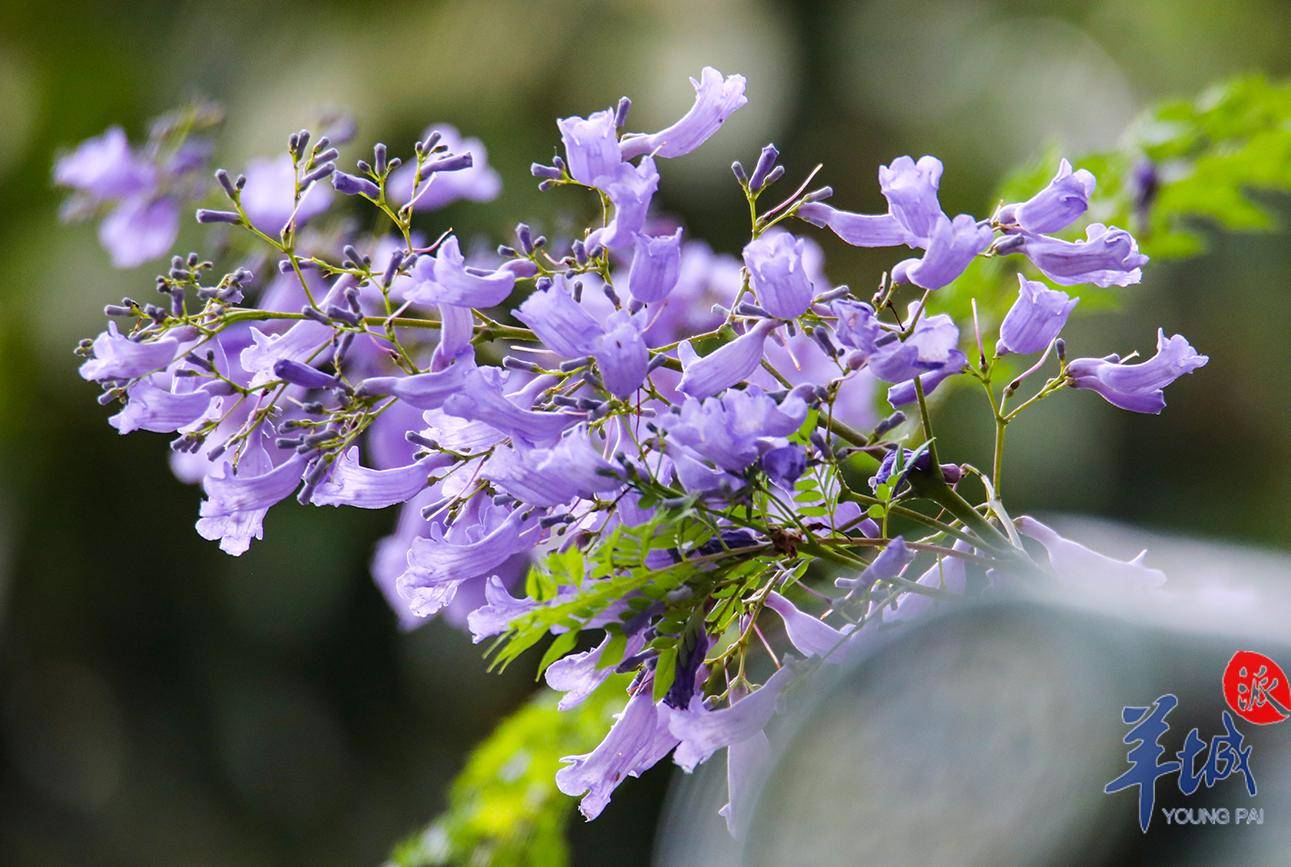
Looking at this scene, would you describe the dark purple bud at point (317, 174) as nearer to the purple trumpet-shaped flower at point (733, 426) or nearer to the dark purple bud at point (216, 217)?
the dark purple bud at point (216, 217)

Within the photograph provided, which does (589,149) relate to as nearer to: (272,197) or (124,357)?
(124,357)

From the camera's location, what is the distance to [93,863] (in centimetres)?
534

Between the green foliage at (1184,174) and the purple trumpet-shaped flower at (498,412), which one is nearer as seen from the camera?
the purple trumpet-shaped flower at (498,412)

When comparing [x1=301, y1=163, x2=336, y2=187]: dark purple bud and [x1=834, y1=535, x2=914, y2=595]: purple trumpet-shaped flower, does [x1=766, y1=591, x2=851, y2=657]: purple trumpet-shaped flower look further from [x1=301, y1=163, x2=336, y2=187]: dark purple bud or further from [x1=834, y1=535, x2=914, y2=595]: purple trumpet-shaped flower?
[x1=301, y1=163, x2=336, y2=187]: dark purple bud

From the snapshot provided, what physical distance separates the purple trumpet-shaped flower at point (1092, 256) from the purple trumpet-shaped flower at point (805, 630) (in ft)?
0.62

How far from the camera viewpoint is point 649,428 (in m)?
0.56

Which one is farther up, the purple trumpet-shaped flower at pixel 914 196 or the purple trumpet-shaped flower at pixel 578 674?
the purple trumpet-shaped flower at pixel 914 196

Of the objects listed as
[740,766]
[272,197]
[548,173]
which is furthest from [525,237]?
[272,197]

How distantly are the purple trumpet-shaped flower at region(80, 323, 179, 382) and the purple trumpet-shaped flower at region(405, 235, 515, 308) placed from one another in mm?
142

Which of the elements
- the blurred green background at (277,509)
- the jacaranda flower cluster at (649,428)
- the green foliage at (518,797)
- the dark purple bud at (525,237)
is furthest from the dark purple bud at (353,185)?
the blurred green background at (277,509)

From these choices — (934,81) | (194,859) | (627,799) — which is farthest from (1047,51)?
(194,859)

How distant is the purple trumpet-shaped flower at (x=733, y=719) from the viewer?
0.56m

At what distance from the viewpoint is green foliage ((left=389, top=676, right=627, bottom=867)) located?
4.04 ft

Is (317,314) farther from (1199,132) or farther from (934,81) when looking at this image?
(934,81)
